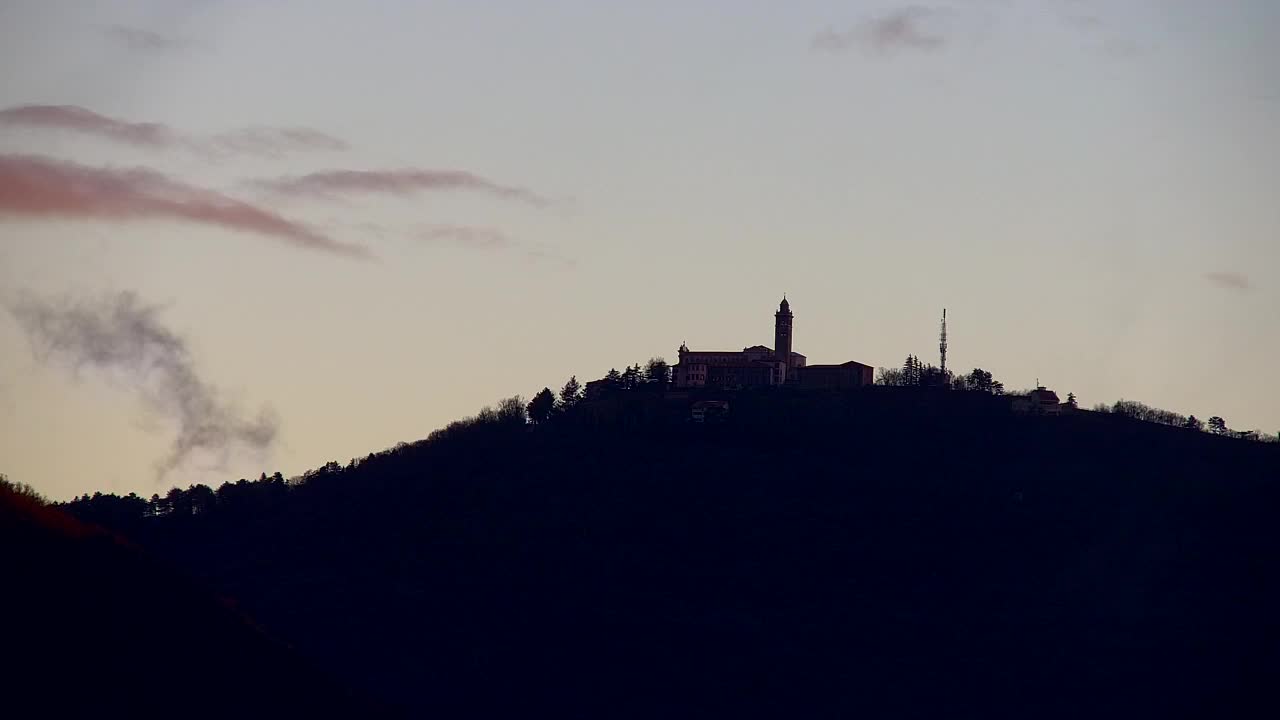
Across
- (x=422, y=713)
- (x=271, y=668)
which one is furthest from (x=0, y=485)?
(x=422, y=713)

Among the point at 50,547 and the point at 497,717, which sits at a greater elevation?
the point at 50,547

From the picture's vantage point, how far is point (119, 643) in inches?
4053

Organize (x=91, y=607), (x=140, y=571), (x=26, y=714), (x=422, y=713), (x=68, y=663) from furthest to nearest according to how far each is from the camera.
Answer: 1. (x=422, y=713)
2. (x=140, y=571)
3. (x=91, y=607)
4. (x=68, y=663)
5. (x=26, y=714)

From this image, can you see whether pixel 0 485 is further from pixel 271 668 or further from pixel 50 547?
pixel 271 668

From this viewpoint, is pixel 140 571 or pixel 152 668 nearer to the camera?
pixel 152 668

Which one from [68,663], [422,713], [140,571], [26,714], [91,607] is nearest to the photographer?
[26,714]

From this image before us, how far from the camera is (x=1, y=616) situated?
100 meters

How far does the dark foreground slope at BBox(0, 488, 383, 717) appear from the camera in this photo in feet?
318

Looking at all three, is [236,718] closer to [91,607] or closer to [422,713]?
[91,607]

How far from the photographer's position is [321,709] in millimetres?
109125

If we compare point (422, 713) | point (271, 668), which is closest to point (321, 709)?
point (271, 668)

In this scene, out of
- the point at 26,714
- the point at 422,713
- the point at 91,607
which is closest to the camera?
the point at 26,714

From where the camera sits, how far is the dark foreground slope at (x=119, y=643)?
3821 inches

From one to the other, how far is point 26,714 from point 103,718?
166 inches
